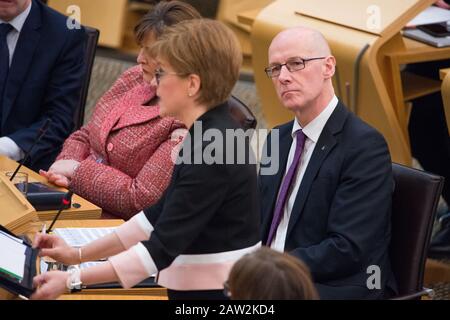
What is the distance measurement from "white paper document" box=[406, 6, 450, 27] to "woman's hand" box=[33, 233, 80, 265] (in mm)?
2571

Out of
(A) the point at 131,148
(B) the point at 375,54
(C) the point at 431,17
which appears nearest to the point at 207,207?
(A) the point at 131,148

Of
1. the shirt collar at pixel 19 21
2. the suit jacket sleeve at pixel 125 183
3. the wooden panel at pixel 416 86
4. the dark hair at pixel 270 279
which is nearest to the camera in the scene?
the dark hair at pixel 270 279

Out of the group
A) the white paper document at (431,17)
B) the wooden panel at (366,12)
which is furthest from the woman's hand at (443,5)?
the wooden panel at (366,12)

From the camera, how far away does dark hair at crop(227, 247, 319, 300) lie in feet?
5.61

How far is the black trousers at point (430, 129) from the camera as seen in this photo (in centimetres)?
454

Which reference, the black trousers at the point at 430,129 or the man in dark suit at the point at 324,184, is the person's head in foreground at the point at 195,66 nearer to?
the man in dark suit at the point at 324,184

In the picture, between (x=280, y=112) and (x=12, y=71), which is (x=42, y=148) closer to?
(x=12, y=71)

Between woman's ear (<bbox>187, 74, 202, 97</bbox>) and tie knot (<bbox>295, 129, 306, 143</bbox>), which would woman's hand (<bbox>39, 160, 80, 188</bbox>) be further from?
woman's ear (<bbox>187, 74, 202, 97</bbox>)

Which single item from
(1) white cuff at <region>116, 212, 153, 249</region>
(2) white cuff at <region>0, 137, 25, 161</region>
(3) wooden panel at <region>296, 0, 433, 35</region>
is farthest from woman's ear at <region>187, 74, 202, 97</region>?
(3) wooden panel at <region>296, 0, 433, 35</region>

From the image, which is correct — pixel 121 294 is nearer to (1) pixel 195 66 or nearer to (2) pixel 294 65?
(1) pixel 195 66

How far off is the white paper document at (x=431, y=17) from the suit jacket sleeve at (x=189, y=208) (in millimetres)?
2564
